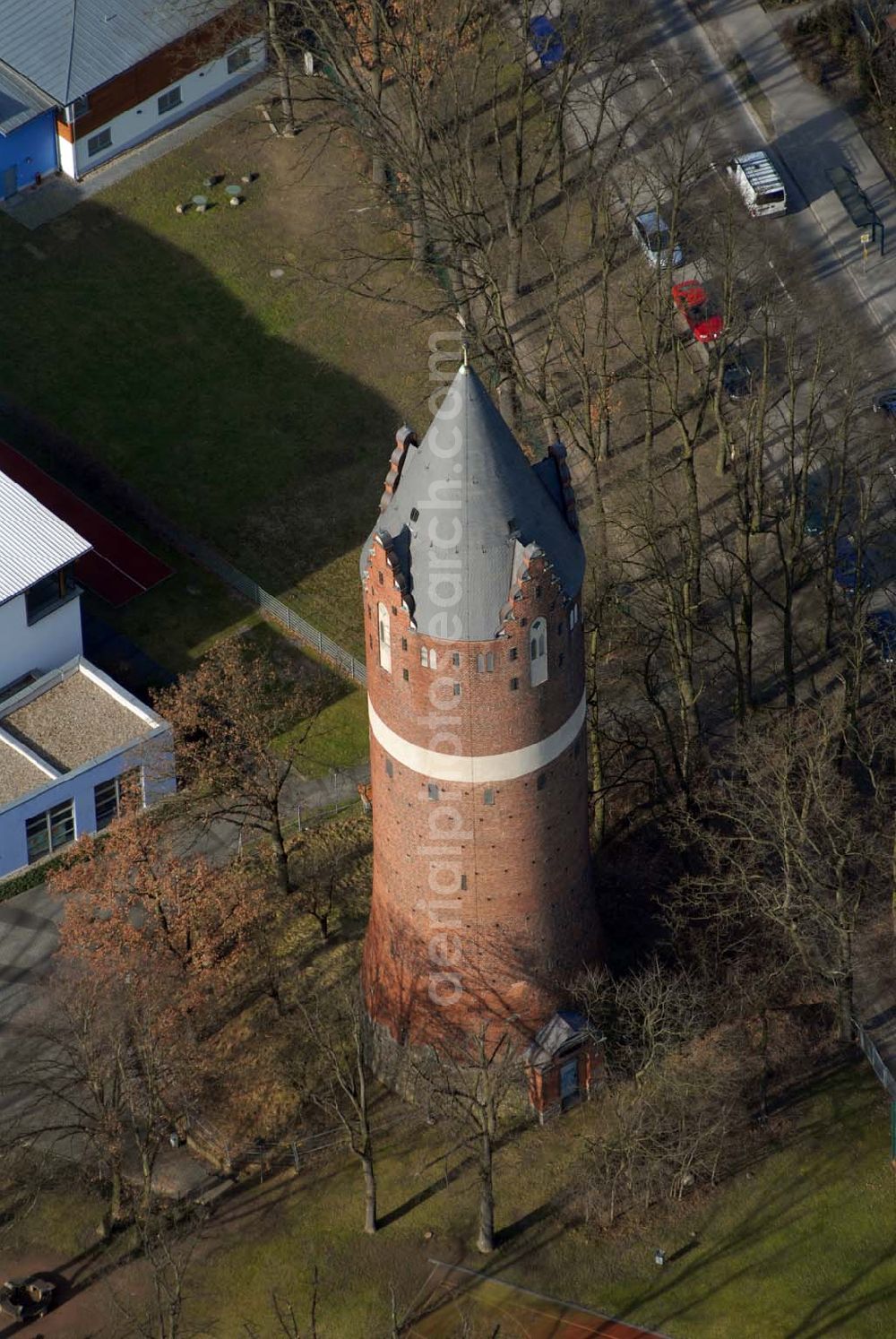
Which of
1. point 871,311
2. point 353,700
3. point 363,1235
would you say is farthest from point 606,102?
point 363,1235

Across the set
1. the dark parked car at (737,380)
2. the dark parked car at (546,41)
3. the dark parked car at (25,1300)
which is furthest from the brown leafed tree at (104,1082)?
the dark parked car at (546,41)

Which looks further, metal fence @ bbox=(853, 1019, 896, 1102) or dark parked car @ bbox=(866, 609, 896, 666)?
dark parked car @ bbox=(866, 609, 896, 666)

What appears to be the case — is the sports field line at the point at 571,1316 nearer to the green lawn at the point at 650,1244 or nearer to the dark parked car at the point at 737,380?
the green lawn at the point at 650,1244

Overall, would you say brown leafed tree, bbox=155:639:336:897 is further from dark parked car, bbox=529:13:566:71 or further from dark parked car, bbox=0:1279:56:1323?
dark parked car, bbox=529:13:566:71

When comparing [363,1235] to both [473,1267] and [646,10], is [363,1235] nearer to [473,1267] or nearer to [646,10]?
[473,1267]

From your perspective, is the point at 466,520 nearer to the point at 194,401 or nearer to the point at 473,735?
the point at 473,735

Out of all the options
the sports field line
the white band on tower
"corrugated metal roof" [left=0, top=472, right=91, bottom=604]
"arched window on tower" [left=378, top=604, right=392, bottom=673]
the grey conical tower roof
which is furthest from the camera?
"corrugated metal roof" [left=0, top=472, right=91, bottom=604]

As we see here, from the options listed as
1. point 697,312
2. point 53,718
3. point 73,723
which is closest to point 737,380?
point 697,312

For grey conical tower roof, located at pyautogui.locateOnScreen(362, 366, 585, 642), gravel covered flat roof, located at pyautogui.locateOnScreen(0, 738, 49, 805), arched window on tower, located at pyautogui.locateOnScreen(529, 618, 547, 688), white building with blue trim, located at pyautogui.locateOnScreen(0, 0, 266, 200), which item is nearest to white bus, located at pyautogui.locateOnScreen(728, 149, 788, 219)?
white building with blue trim, located at pyautogui.locateOnScreen(0, 0, 266, 200)
